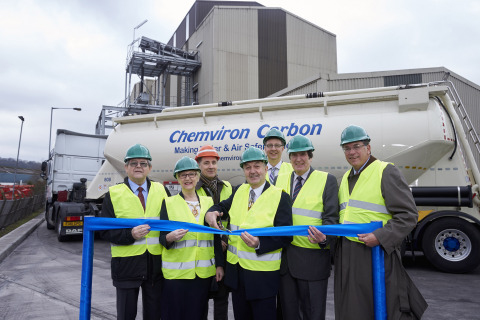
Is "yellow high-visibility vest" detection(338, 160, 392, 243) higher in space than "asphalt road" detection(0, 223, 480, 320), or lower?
higher

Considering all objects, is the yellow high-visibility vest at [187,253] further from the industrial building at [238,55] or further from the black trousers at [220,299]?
the industrial building at [238,55]

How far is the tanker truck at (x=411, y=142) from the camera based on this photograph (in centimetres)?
607

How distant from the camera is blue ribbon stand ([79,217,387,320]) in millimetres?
2369

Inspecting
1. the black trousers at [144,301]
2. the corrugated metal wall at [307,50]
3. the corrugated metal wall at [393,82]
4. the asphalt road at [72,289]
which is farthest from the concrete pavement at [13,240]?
the corrugated metal wall at [307,50]

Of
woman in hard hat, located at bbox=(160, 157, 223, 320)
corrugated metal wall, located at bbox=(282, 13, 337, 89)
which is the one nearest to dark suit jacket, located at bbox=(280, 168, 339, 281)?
woman in hard hat, located at bbox=(160, 157, 223, 320)

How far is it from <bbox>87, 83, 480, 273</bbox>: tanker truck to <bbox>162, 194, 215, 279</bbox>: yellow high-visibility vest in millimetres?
4365

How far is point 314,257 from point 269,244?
0.41 metres

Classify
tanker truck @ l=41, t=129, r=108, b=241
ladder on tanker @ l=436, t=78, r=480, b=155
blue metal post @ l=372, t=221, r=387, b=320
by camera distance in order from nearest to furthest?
1. blue metal post @ l=372, t=221, r=387, b=320
2. ladder on tanker @ l=436, t=78, r=480, b=155
3. tanker truck @ l=41, t=129, r=108, b=241

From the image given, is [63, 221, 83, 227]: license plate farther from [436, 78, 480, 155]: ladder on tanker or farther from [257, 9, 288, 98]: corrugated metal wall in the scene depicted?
[257, 9, 288, 98]: corrugated metal wall

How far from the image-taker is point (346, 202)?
2703 mm

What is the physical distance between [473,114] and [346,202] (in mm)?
18344

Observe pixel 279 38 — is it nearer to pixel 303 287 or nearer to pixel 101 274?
pixel 101 274

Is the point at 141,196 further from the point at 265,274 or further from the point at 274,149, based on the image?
the point at 274,149

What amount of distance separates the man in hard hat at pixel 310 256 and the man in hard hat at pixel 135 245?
1102 mm
